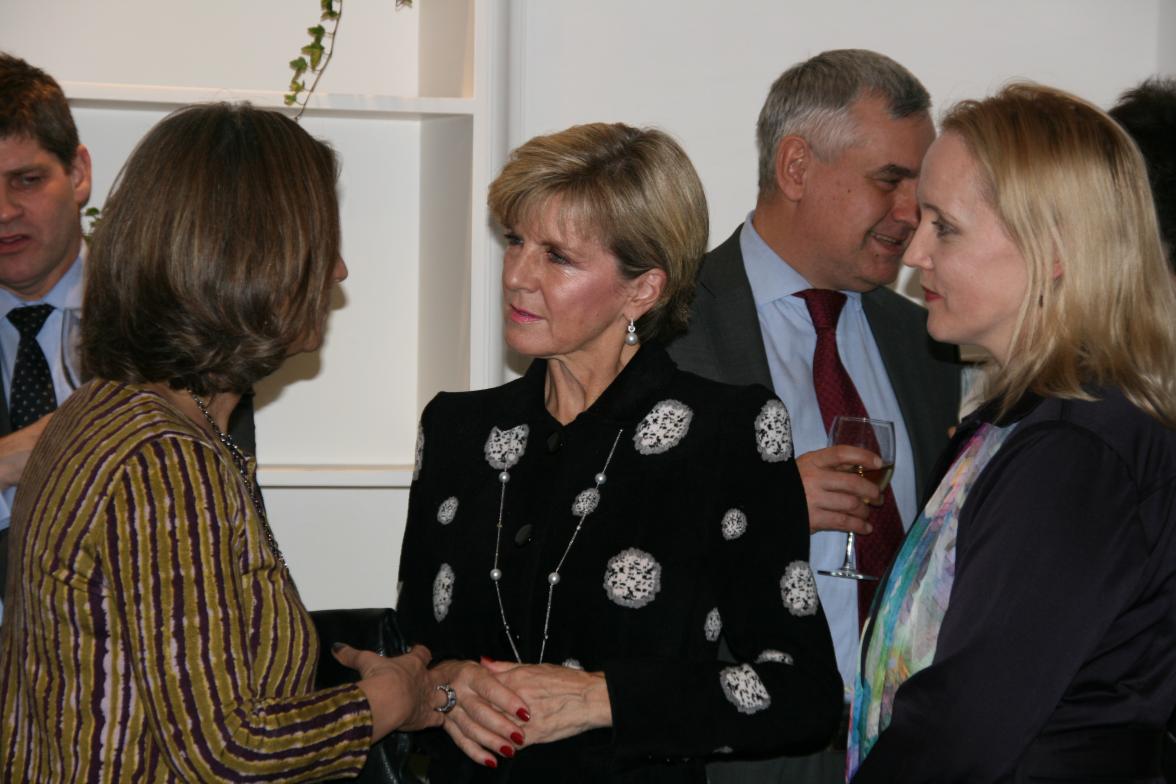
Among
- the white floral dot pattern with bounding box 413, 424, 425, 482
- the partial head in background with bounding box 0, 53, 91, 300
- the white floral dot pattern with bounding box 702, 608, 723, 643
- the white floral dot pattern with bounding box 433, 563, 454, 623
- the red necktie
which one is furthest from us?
the red necktie

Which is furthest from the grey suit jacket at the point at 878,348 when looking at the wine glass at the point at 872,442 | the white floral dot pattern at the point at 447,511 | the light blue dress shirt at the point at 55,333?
the light blue dress shirt at the point at 55,333

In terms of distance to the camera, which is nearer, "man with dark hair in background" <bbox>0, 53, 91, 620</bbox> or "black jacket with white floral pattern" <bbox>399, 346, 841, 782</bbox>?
"black jacket with white floral pattern" <bbox>399, 346, 841, 782</bbox>

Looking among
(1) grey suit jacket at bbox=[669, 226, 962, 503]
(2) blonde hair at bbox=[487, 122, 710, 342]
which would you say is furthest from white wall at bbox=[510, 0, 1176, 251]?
(2) blonde hair at bbox=[487, 122, 710, 342]

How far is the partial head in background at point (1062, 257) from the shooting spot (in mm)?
1526

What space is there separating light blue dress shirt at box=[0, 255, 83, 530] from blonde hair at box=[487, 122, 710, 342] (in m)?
0.92

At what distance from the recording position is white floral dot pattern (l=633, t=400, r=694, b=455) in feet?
6.22

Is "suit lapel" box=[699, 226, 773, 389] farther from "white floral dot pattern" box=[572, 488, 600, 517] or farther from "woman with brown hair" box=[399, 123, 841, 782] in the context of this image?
"white floral dot pattern" box=[572, 488, 600, 517]

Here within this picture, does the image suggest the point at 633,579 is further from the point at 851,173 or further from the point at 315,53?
the point at 315,53

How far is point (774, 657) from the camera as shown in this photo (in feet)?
5.82

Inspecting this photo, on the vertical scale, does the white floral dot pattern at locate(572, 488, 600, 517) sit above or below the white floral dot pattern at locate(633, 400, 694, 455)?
below

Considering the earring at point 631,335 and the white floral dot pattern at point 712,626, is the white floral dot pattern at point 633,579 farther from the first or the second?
the earring at point 631,335

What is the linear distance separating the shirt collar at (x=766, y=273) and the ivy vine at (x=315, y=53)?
0.97 metres

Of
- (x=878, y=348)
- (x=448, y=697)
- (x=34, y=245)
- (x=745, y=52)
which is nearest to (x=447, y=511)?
(x=448, y=697)

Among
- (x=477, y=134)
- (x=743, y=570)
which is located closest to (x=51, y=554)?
(x=743, y=570)
